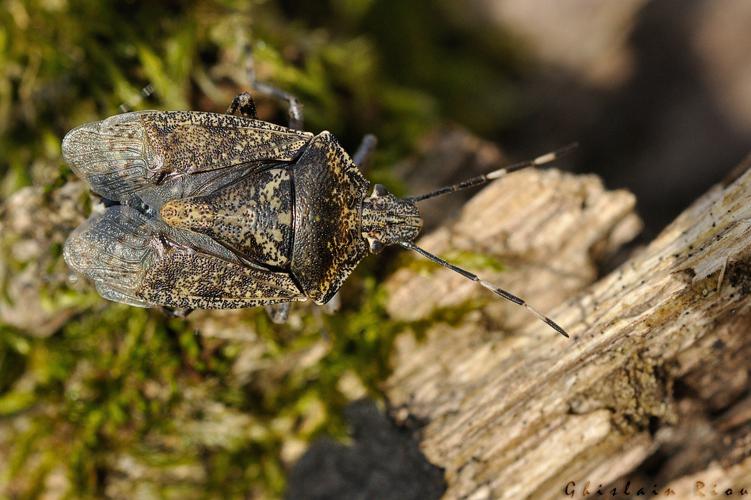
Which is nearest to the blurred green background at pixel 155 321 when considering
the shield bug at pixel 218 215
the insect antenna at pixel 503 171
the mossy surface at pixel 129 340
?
the mossy surface at pixel 129 340

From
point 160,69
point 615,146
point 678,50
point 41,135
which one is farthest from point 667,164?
point 41,135

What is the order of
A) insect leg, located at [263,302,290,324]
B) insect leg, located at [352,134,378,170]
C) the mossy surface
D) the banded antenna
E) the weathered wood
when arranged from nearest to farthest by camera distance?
the weathered wood → the banded antenna → insect leg, located at [263,302,290,324] → the mossy surface → insect leg, located at [352,134,378,170]

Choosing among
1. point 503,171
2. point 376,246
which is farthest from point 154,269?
point 503,171

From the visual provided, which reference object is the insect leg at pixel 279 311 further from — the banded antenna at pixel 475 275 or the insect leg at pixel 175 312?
the banded antenna at pixel 475 275

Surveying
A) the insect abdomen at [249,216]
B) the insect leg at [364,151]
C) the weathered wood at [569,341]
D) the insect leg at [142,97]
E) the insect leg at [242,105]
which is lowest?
the weathered wood at [569,341]

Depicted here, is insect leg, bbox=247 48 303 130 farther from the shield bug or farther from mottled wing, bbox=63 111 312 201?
mottled wing, bbox=63 111 312 201

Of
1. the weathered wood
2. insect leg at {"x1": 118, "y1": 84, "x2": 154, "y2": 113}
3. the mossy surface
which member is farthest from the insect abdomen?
insect leg at {"x1": 118, "y1": 84, "x2": 154, "y2": 113}

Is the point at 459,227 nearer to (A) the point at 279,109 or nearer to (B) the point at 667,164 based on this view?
(A) the point at 279,109
